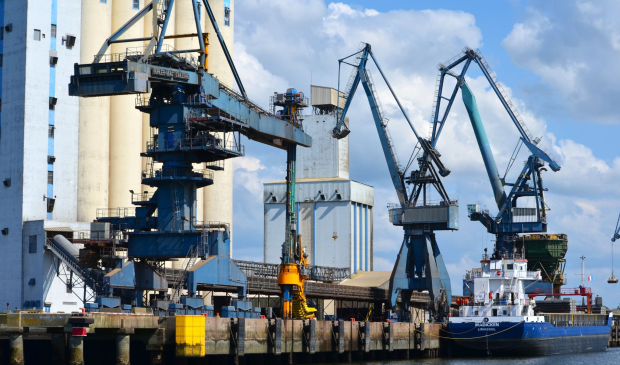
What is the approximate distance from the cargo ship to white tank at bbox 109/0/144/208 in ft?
91.1

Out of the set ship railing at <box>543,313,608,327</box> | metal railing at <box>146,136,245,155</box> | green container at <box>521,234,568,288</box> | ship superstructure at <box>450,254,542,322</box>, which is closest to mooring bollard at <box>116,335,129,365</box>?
metal railing at <box>146,136,245,155</box>

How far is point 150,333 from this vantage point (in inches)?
1741

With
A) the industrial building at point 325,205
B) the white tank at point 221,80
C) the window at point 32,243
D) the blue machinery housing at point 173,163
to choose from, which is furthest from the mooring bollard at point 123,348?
the industrial building at point 325,205

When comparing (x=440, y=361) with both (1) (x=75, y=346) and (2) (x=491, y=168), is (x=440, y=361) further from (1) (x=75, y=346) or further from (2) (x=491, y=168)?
(1) (x=75, y=346)

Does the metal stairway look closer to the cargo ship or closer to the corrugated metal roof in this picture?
the corrugated metal roof

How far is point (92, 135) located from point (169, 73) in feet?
76.2

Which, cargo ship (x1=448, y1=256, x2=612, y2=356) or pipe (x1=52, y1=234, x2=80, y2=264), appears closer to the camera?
pipe (x1=52, y1=234, x2=80, y2=264)

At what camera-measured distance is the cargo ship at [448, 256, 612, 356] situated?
64188mm

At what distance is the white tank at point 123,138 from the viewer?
2977 inches

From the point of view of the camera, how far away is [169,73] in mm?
51219

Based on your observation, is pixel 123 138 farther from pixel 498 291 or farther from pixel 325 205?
pixel 498 291

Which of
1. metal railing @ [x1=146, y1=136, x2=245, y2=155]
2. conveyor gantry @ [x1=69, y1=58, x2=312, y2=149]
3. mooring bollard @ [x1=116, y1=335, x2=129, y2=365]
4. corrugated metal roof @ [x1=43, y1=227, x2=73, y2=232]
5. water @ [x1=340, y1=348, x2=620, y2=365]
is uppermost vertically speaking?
conveyor gantry @ [x1=69, y1=58, x2=312, y2=149]

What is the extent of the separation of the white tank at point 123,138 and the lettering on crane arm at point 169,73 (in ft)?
84.6

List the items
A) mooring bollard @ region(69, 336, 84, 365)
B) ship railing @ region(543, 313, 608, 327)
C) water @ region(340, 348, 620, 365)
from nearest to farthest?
mooring bollard @ region(69, 336, 84, 365) → water @ region(340, 348, 620, 365) → ship railing @ region(543, 313, 608, 327)
